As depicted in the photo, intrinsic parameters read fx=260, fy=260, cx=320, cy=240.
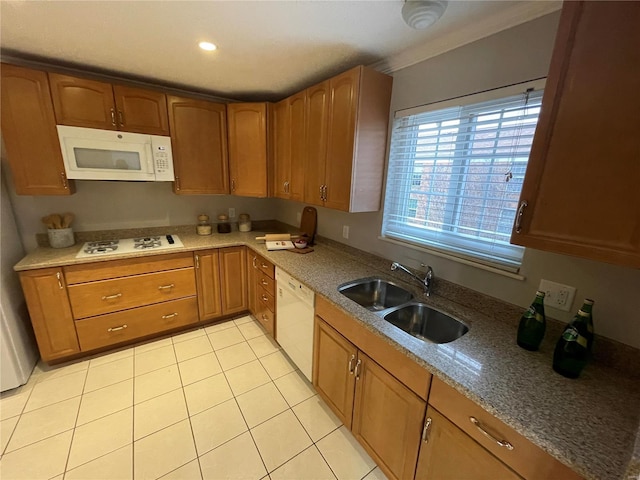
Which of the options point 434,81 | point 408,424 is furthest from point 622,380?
point 434,81

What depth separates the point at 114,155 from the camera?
206cm

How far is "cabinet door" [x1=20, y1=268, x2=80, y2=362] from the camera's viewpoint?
6.02ft

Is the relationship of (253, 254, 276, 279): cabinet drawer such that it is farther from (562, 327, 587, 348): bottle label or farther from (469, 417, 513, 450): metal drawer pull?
(562, 327, 587, 348): bottle label

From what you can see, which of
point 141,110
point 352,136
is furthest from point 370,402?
point 141,110

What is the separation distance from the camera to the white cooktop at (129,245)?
2.08 metres

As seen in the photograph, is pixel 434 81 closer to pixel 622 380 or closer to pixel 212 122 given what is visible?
pixel 622 380

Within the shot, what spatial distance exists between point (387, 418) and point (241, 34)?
6.95 feet

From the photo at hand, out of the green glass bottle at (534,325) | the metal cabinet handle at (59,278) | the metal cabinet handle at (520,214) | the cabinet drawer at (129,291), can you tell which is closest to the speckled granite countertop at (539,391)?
the green glass bottle at (534,325)

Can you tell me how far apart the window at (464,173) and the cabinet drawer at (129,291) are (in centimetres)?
192

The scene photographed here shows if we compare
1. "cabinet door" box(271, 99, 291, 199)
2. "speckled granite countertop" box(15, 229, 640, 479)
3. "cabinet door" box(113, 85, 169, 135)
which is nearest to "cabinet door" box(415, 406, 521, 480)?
"speckled granite countertop" box(15, 229, 640, 479)

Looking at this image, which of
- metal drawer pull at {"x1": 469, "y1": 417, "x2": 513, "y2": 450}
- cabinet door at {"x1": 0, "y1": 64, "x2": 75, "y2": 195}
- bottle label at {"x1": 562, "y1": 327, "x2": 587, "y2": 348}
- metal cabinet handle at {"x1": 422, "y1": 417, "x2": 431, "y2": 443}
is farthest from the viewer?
cabinet door at {"x1": 0, "y1": 64, "x2": 75, "y2": 195}

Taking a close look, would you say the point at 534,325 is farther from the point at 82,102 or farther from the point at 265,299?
the point at 82,102

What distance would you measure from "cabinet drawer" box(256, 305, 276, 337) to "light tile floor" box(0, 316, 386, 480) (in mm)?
237

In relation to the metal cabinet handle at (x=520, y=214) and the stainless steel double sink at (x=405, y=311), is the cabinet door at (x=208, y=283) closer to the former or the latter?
the stainless steel double sink at (x=405, y=311)
